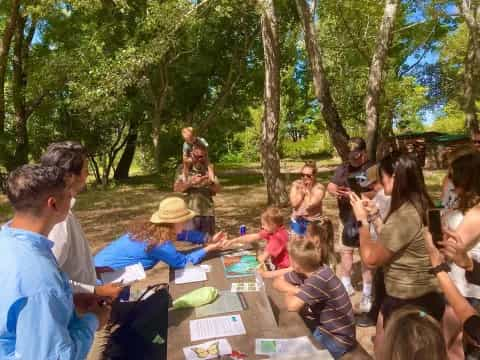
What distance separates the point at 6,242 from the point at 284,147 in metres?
31.0

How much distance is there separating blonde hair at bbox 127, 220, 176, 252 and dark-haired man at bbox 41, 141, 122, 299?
61 cm

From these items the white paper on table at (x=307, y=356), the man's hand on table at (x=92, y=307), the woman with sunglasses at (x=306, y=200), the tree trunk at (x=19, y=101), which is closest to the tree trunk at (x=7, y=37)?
the tree trunk at (x=19, y=101)

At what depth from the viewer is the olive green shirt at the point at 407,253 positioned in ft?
7.93

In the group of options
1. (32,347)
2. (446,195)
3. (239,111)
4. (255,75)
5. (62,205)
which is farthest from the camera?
(239,111)

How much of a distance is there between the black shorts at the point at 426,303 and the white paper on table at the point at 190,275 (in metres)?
1.33

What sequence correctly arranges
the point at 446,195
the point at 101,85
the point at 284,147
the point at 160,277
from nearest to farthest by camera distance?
the point at 446,195 < the point at 160,277 < the point at 101,85 < the point at 284,147

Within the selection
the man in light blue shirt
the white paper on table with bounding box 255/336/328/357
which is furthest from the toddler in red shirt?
the man in light blue shirt

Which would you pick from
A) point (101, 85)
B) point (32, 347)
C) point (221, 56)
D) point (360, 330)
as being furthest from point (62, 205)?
point (221, 56)

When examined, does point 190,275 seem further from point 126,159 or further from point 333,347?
point 126,159

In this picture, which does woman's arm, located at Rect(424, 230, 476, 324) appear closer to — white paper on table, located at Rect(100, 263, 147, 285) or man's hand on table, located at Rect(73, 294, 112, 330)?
man's hand on table, located at Rect(73, 294, 112, 330)

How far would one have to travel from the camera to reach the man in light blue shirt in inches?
52.7

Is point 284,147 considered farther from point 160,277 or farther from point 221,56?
point 160,277

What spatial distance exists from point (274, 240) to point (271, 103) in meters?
5.45

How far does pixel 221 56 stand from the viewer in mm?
15703
